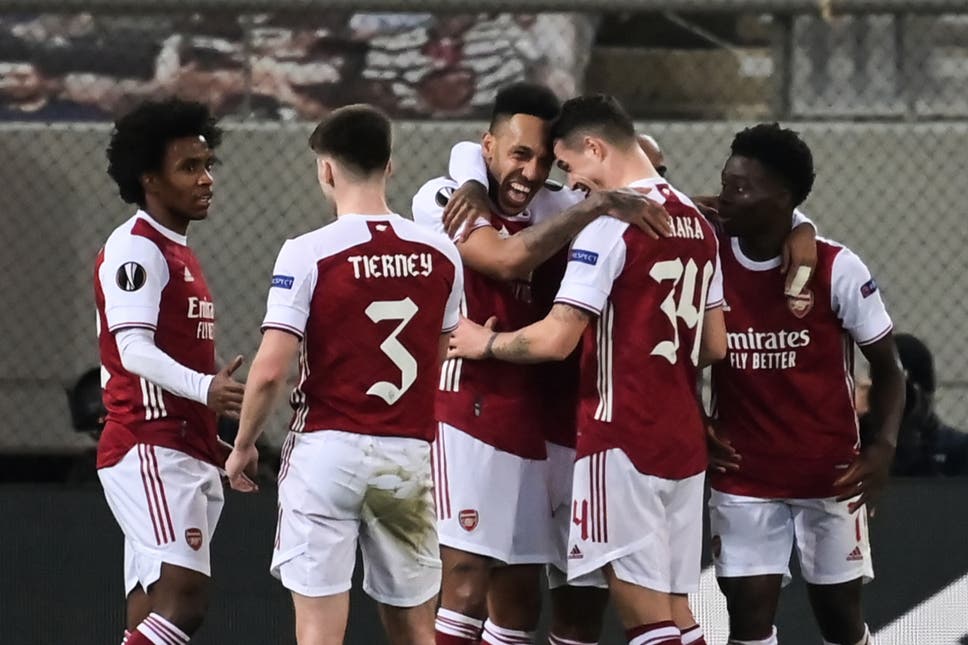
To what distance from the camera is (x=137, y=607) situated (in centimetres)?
547

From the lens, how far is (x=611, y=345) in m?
5.19

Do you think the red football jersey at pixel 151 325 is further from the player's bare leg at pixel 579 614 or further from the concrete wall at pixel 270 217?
the concrete wall at pixel 270 217

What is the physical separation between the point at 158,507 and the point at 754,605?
2.03m

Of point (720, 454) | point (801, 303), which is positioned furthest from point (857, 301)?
point (720, 454)

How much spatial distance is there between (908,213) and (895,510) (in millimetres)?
1783

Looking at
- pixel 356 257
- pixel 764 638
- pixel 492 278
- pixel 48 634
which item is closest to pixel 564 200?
pixel 492 278

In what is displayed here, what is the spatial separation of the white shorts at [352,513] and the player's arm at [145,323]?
283 mm

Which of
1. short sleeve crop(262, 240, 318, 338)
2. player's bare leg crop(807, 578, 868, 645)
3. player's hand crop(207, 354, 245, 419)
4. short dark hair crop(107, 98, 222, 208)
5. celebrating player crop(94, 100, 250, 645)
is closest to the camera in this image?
short sleeve crop(262, 240, 318, 338)

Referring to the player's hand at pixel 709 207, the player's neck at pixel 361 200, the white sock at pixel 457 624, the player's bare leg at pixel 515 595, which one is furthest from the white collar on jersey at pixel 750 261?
the white sock at pixel 457 624

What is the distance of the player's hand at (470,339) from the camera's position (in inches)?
215

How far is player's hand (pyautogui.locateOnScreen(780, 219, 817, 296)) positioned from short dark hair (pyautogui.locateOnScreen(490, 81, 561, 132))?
90cm

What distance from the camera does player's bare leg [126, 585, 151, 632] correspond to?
17.8ft

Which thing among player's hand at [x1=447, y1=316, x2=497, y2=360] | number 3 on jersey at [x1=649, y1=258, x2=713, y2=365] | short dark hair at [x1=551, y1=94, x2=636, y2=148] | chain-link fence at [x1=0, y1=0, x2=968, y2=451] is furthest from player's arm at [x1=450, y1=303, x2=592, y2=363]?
chain-link fence at [x1=0, y1=0, x2=968, y2=451]

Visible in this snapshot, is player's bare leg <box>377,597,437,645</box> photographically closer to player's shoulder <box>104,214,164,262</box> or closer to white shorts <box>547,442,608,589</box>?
white shorts <box>547,442,608,589</box>
